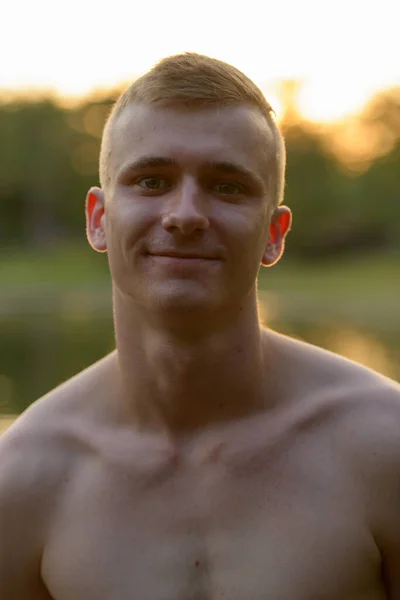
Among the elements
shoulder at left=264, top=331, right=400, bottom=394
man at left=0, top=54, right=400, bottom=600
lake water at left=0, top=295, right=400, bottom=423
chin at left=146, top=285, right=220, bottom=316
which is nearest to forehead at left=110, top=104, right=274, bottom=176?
man at left=0, top=54, right=400, bottom=600

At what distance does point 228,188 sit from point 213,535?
0.75 meters

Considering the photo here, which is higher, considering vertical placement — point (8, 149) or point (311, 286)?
point (8, 149)

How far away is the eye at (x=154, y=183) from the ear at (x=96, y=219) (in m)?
0.21

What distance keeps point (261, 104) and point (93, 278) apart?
92.5ft

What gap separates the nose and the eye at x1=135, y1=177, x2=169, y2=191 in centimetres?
4

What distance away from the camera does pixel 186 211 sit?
2.17 m

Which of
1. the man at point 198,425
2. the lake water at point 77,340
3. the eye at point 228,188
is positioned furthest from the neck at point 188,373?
the lake water at point 77,340

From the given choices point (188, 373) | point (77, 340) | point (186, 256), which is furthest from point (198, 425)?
point (77, 340)

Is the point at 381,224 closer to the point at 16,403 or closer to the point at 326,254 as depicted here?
the point at 326,254

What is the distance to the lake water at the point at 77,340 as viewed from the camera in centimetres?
1280

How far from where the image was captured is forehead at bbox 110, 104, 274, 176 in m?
2.23

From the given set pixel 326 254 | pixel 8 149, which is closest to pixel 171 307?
pixel 326 254

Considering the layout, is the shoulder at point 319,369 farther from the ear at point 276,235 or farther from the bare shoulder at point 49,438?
the bare shoulder at point 49,438

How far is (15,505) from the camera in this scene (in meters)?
2.36
